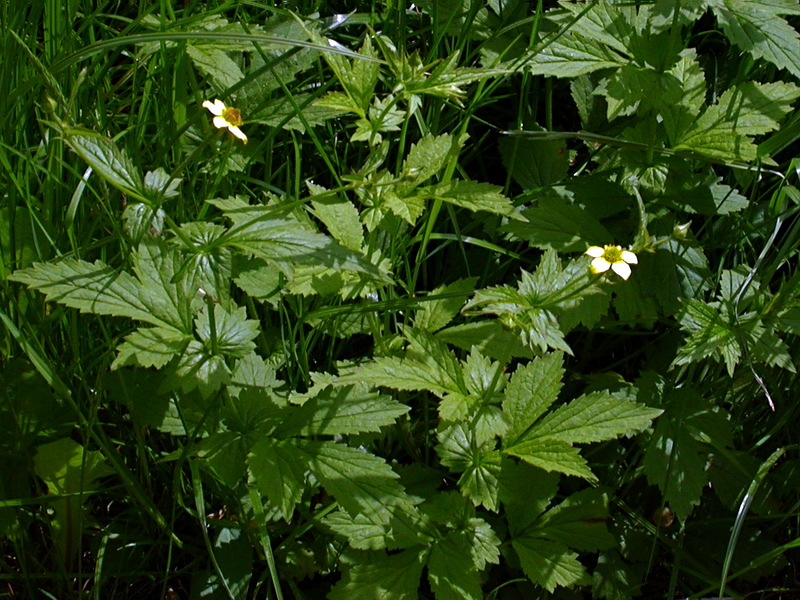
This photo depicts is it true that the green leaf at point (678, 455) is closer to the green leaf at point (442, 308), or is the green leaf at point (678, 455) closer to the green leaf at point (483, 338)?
the green leaf at point (483, 338)

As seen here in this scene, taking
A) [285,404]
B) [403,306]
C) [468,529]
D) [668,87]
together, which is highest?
[668,87]

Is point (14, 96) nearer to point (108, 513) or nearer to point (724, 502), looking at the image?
point (108, 513)

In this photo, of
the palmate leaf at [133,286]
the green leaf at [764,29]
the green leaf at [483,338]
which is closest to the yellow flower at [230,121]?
the palmate leaf at [133,286]

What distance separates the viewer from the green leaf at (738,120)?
195 centimetres

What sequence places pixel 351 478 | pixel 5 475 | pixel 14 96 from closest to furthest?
pixel 351 478
pixel 14 96
pixel 5 475

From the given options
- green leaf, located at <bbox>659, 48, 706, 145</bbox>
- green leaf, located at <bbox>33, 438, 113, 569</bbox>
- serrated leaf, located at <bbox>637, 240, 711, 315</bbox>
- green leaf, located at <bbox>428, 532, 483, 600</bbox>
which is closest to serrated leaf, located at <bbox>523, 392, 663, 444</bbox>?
green leaf, located at <bbox>428, 532, 483, 600</bbox>

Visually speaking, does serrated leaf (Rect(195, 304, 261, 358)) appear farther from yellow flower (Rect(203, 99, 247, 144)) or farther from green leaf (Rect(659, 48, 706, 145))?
green leaf (Rect(659, 48, 706, 145))

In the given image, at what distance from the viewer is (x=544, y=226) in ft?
6.54

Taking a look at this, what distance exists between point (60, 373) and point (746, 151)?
1617 millimetres

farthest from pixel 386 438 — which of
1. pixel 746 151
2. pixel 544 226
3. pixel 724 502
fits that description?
pixel 746 151

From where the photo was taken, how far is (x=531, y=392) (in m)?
1.73

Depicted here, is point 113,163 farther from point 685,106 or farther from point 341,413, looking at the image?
point 685,106

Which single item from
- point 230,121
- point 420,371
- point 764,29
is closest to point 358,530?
point 420,371

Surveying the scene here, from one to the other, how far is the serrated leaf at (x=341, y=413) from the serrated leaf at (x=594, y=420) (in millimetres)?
334
